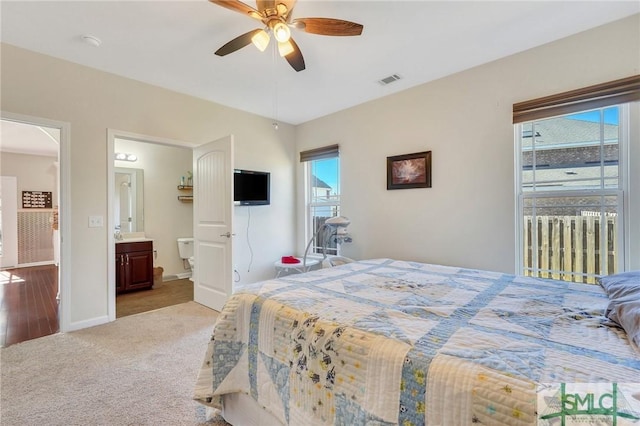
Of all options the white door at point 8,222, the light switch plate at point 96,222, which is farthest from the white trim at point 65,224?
the white door at point 8,222

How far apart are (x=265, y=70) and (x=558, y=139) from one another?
2811mm

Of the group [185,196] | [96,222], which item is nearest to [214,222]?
[96,222]

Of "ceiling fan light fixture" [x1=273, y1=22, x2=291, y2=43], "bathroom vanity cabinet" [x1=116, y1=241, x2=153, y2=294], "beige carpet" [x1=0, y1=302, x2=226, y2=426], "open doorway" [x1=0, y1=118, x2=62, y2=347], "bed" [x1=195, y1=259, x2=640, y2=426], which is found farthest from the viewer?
"open doorway" [x1=0, y1=118, x2=62, y2=347]

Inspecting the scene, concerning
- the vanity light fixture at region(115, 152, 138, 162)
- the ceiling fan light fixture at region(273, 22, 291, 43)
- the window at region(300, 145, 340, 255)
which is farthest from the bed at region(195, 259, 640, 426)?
the vanity light fixture at region(115, 152, 138, 162)

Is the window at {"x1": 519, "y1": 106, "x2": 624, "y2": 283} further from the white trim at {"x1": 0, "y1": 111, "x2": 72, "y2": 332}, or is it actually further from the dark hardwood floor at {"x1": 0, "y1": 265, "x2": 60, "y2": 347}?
the dark hardwood floor at {"x1": 0, "y1": 265, "x2": 60, "y2": 347}

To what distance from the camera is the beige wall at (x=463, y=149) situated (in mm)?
2279

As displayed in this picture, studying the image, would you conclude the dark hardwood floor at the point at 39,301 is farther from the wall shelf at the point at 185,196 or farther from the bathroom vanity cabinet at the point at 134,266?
the wall shelf at the point at 185,196

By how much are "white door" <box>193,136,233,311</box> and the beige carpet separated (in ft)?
1.69

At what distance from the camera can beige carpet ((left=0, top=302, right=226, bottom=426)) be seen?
1599mm

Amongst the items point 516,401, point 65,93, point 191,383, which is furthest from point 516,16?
point 65,93

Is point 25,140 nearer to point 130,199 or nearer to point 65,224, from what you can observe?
point 130,199

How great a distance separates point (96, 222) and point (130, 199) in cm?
210

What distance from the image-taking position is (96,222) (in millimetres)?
2914

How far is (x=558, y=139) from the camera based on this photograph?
2.51 meters
